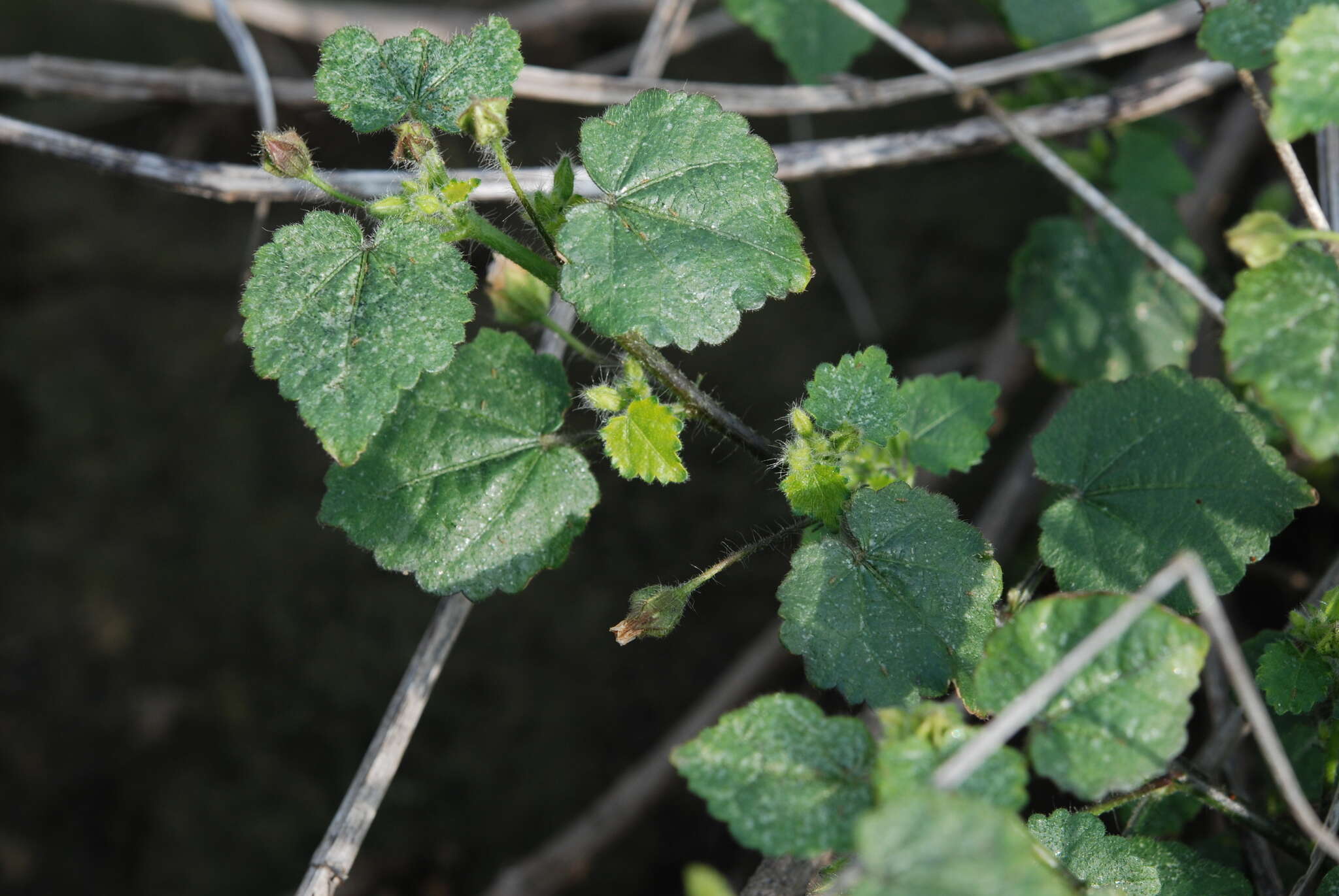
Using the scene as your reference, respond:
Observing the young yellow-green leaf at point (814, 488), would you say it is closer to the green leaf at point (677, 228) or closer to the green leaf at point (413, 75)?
the green leaf at point (677, 228)

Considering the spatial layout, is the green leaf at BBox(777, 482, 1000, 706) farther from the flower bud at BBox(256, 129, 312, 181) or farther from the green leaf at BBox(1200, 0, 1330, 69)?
the flower bud at BBox(256, 129, 312, 181)

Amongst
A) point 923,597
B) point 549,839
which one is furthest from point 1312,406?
point 549,839

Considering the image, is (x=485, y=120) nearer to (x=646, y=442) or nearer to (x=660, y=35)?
(x=646, y=442)

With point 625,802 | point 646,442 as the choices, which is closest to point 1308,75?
point 646,442

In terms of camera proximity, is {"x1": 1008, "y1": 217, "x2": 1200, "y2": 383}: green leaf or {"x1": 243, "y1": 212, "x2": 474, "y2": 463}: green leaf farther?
{"x1": 1008, "y1": 217, "x2": 1200, "y2": 383}: green leaf

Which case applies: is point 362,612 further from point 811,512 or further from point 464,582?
point 811,512

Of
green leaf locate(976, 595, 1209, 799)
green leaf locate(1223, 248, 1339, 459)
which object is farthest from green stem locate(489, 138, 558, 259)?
green leaf locate(1223, 248, 1339, 459)
